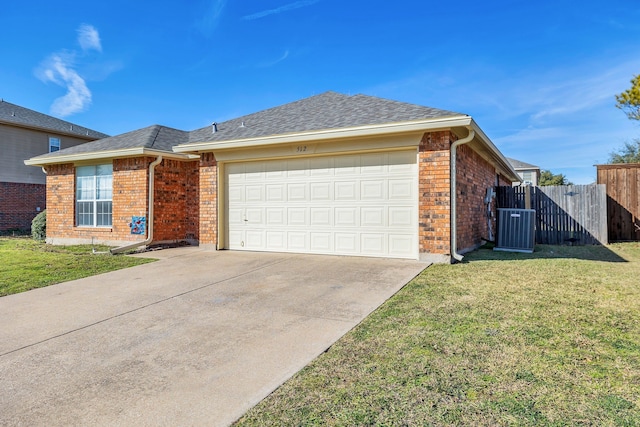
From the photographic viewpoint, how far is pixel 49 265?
7566 mm

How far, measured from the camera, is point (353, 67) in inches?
520

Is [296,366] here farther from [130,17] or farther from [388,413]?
[130,17]

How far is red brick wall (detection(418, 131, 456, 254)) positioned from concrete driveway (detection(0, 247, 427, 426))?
2.41 ft

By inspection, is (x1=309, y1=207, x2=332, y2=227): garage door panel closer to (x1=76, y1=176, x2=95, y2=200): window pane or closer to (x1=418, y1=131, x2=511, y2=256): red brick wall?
(x1=418, y1=131, x2=511, y2=256): red brick wall

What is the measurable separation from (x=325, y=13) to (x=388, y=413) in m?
11.3

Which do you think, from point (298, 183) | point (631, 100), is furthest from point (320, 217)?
point (631, 100)

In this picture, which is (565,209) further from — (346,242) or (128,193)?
(128,193)

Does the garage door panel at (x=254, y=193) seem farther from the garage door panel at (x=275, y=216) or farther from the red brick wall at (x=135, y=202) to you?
the red brick wall at (x=135, y=202)

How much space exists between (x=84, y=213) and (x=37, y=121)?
12860mm

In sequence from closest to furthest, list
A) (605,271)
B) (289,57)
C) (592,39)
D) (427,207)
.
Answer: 1. (605,271)
2. (427,207)
3. (592,39)
4. (289,57)

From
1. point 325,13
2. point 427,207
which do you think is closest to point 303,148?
point 427,207

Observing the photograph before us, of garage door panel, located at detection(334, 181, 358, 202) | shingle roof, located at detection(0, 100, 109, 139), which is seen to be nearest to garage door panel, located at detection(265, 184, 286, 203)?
garage door panel, located at detection(334, 181, 358, 202)

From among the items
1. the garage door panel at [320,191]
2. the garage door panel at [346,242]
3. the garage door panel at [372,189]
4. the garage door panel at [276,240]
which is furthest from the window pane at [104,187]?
the garage door panel at [372,189]

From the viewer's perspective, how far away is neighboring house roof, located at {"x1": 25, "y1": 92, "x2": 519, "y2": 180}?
7070 millimetres
